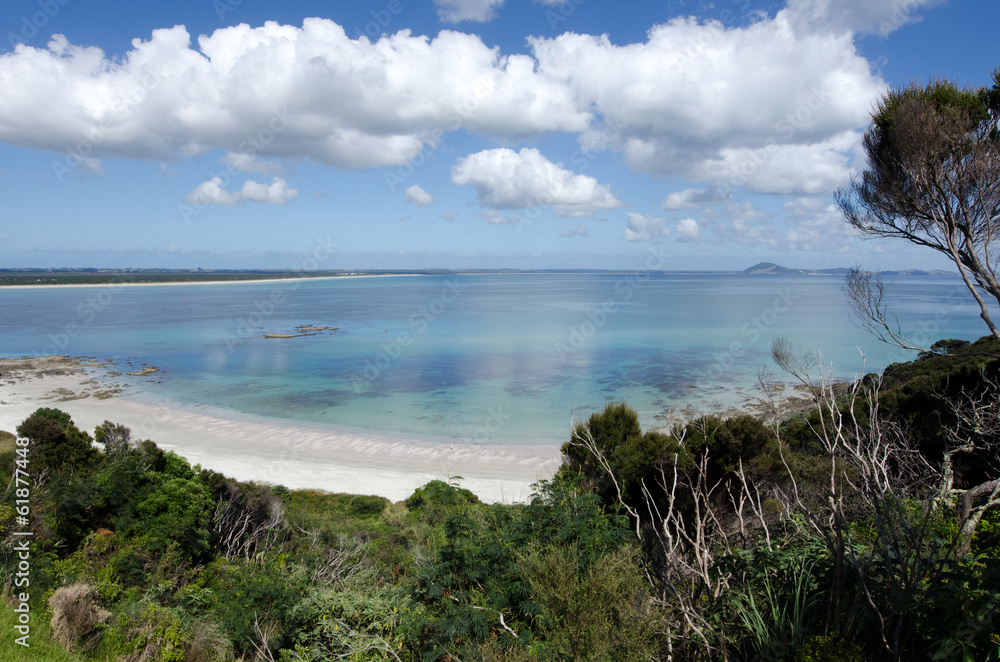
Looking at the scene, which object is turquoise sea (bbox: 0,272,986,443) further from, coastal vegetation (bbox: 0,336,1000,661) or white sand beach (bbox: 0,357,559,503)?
coastal vegetation (bbox: 0,336,1000,661)

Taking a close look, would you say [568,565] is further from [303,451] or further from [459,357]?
[459,357]

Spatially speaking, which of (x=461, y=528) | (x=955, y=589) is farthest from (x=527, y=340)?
(x=955, y=589)

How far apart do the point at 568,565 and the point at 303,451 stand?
19137 millimetres

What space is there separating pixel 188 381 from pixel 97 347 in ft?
62.3

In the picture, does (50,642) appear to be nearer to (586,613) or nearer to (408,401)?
(586,613)

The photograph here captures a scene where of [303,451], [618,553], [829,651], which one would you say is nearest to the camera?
[829,651]

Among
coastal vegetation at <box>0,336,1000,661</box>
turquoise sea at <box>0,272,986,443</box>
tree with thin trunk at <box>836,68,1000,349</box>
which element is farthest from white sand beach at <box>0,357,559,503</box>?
tree with thin trunk at <box>836,68,1000,349</box>

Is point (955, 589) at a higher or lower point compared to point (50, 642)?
higher

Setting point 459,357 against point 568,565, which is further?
point 459,357

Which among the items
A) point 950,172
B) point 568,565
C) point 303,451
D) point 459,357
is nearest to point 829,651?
point 568,565

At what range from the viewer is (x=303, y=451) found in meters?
21.0

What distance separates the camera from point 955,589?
2.70m

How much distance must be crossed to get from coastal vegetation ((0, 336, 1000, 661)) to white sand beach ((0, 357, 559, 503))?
16.6 ft

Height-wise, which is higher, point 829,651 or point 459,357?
point 829,651
